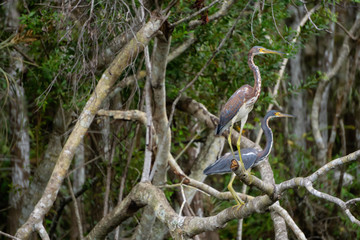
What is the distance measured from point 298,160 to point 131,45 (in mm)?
4763

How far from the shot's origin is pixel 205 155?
690 cm

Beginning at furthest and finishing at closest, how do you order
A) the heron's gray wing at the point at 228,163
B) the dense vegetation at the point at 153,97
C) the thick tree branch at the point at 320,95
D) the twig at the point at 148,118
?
the thick tree branch at the point at 320,95 → the dense vegetation at the point at 153,97 → the twig at the point at 148,118 → the heron's gray wing at the point at 228,163

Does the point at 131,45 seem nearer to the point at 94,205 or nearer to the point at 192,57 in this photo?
the point at 192,57

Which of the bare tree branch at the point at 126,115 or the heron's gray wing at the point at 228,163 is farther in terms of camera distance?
the bare tree branch at the point at 126,115

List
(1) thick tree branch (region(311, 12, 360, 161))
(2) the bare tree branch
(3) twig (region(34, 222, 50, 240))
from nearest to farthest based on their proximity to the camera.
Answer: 1. (3) twig (region(34, 222, 50, 240))
2. (2) the bare tree branch
3. (1) thick tree branch (region(311, 12, 360, 161))

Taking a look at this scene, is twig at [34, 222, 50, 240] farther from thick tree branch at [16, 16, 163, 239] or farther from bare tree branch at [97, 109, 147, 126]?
bare tree branch at [97, 109, 147, 126]

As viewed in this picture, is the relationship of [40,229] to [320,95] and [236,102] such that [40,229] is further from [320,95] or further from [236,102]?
[320,95]

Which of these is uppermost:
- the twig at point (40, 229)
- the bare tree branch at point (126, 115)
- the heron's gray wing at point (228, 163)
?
the bare tree branch at point (126, 115)

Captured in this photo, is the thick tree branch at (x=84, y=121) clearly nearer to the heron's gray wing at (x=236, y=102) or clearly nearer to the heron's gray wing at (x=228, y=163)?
the heron's gray wing at (x=236, y=102)

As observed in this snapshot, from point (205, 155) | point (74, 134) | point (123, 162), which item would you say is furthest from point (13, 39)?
point (205, 155)

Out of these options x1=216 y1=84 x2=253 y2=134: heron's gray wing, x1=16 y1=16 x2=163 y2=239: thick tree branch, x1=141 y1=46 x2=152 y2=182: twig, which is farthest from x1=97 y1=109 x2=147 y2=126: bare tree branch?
x1=216 y1=84 x2=253 y2=134: heron's gray wing

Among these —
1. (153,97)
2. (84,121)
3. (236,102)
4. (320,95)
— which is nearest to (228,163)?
(236,102)

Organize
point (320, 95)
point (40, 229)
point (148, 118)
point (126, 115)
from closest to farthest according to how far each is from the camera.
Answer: point (40, 229) < point (148, 118) < point (126, 115) < point (320, 95)

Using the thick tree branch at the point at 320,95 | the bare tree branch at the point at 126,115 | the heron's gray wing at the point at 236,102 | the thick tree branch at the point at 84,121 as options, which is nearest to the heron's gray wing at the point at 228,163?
the heron's gray wing at the point at 236,102
